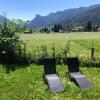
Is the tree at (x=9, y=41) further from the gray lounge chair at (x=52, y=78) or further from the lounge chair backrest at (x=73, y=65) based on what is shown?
the lounge chair backrest at (x=73, y=65)

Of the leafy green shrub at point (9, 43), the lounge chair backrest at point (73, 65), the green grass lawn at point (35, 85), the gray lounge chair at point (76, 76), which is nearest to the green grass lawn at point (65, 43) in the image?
the leafy green shrub at point (9, 43)

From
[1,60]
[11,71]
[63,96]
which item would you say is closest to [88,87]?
[63,96]

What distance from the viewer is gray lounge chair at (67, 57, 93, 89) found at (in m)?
15.0

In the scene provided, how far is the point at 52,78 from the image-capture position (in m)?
16.2

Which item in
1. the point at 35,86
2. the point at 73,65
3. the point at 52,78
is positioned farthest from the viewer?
the point at 73,65

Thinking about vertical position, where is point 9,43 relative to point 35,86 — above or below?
above

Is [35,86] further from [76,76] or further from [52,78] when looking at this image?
[76,76]

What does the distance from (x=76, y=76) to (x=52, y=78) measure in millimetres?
1535

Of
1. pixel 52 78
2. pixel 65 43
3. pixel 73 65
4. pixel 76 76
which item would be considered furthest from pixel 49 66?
pixel 65 43

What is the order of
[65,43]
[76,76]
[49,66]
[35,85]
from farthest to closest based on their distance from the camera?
[65,43] → [49,66] → [76,76] → [35,85]

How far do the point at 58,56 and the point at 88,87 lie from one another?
7.50m

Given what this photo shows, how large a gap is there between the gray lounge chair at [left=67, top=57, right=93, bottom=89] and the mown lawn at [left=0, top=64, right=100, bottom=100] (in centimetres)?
29

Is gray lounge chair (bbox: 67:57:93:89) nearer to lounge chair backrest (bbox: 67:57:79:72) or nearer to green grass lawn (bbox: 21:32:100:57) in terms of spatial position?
lounge chair backrest (bbox: 67:57:79:72)

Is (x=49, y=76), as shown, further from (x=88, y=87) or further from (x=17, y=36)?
(x=17, y=36)
